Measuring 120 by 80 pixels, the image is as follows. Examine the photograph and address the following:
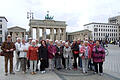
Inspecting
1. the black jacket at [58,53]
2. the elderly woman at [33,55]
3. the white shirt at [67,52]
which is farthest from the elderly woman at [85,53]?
the elderly woman at [33,55]

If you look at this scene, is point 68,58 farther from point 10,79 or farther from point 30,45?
point 10,79

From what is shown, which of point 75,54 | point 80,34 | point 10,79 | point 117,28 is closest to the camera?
point 10,79

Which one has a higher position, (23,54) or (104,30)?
(104,30)

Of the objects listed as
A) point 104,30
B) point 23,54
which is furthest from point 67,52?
point 104,30

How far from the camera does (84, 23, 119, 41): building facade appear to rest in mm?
115938

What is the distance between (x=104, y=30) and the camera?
119 metres

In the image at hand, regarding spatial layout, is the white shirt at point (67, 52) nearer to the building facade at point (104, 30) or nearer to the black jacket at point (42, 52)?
the black jacket at point (42, 52)

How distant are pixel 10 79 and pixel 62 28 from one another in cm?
7596

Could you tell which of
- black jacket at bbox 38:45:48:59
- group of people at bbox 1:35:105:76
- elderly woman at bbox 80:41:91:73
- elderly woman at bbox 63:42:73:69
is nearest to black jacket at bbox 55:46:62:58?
group of people at bbox 1:35:105:76

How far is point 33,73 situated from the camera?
8734 mm

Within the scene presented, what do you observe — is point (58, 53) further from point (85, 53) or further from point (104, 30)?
point (104, 30)

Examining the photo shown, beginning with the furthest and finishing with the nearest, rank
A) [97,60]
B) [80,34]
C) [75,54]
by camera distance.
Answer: [80,34], [75,54], [97,60]

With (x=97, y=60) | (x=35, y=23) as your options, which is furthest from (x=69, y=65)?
(x=35, y=23)

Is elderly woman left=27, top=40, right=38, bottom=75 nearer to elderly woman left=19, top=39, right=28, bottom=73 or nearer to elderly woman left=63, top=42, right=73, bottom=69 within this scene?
elderly woman left=19, top=39, right=28, bottom=73
